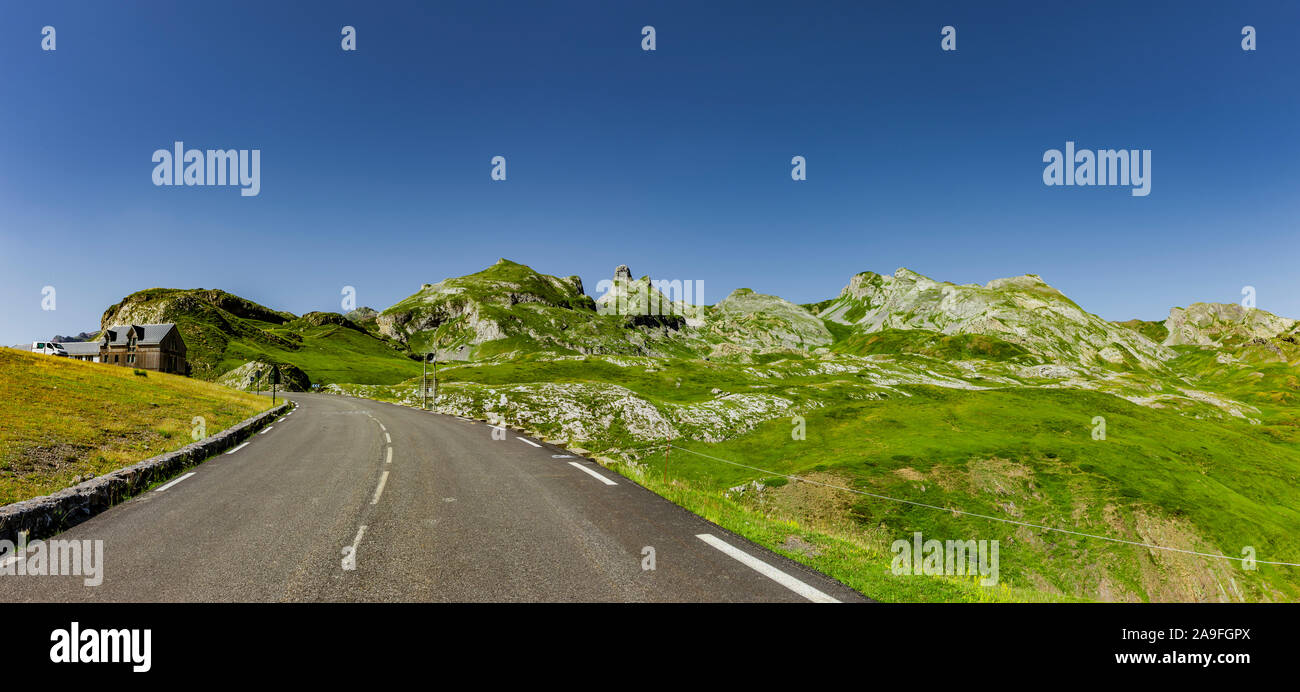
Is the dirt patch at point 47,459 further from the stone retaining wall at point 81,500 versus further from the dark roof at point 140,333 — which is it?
the dark roof at point 140,333

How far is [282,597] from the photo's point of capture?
645cm

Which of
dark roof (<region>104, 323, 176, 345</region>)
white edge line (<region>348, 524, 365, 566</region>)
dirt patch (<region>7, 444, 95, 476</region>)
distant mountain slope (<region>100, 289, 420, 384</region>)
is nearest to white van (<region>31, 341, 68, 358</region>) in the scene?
dark roof (<region>104, 323, 176, 345</region>)

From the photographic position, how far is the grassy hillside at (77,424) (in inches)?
542

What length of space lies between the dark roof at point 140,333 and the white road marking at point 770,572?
13350cm

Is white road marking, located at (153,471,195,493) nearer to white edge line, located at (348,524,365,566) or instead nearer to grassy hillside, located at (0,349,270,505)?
grassy hillside, located at (0,349,270,505)

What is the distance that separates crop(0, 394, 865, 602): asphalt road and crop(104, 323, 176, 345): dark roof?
119124mm

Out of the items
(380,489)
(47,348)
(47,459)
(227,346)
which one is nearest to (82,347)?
(47,348)

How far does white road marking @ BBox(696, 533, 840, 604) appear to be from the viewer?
21.0 feet

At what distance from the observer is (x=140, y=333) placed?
99.1 meters

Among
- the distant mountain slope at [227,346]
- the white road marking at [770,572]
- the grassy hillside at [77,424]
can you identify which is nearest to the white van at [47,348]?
the distant mountain slope at [227,346]
